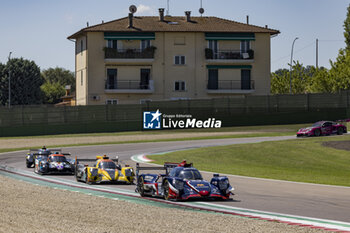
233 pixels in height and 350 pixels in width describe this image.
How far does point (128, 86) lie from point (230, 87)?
12745mm

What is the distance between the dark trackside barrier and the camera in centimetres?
7075

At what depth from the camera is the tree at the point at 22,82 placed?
124875mm

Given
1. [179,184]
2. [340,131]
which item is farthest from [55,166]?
Answer: [340,131]

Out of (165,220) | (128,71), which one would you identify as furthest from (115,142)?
(165,220)

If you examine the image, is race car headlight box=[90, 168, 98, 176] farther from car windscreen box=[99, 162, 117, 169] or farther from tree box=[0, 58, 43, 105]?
tree box=[0, 58, 43, 105]

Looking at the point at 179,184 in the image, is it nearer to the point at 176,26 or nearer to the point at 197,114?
the point at 197,114

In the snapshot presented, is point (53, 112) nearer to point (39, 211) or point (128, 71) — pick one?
point (128, 71)

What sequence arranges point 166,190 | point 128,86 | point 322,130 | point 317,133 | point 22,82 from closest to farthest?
point 166,190 < point 317,133 < point 322,130 < point 128,86 < point 22,82

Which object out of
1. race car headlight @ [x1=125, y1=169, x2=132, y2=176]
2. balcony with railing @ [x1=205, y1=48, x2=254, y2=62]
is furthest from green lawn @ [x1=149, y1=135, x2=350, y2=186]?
balcony with railing @ [x1=205, y1=48, x2=254, y2=62]

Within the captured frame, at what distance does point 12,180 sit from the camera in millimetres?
29031

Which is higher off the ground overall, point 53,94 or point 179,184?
point 53,94

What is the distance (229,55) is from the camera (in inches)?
3219

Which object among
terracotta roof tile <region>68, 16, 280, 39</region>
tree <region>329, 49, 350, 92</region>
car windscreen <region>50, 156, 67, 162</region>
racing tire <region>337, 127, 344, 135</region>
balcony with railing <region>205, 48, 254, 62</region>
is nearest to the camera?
car windscreen <region>50, 156, 67, 162</region>

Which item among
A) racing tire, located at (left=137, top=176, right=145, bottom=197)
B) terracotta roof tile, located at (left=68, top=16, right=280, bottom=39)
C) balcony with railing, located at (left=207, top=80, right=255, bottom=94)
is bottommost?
racing tire, located at (left=137, top=176, right=145, bottom=197)
